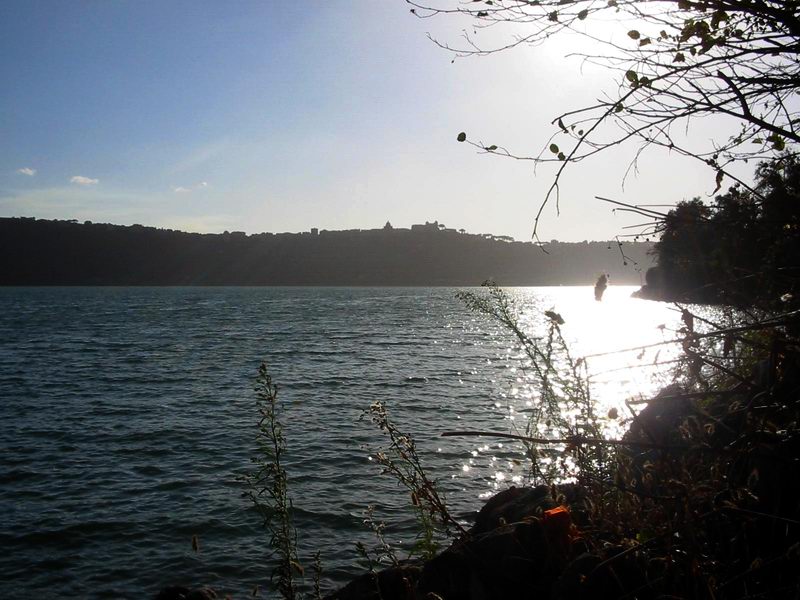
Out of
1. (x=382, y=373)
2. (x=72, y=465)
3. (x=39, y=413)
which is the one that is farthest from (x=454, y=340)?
(x=72, y=465)

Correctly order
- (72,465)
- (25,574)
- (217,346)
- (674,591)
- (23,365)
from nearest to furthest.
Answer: (674,591) < (25,574) < (72,465) < (23,365) < (217,346)

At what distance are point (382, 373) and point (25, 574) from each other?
23.2 meters

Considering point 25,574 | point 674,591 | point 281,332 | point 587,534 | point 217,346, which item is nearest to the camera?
point 674,591

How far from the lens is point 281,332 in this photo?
61.0 meters

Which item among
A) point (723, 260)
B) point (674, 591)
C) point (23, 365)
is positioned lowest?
point (23, 365)

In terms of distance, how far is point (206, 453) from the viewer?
17.5 m

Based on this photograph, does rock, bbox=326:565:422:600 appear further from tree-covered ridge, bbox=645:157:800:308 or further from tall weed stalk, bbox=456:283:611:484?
tree-covered ridge, bbox=645:157:800:308

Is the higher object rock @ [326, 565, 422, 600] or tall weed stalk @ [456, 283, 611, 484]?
tall weed stalk @ [456, 283, 611, 484]

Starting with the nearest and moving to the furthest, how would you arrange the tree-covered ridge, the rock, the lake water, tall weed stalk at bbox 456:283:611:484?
the tree-covered ridge, tall weed stalk at bbox 456:283:611:484, the rock, the lake water

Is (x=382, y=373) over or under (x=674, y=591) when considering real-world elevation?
under

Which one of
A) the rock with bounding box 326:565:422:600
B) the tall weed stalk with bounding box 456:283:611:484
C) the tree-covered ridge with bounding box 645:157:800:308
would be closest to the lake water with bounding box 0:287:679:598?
the tall weed stalk with bounding box 456:283:611:484

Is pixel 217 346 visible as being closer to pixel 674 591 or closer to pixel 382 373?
pixel 382 373

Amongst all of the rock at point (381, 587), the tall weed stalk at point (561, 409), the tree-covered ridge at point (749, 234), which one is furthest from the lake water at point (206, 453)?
the rock at point (381, 587)

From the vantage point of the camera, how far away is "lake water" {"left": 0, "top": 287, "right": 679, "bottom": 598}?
11070 mm
